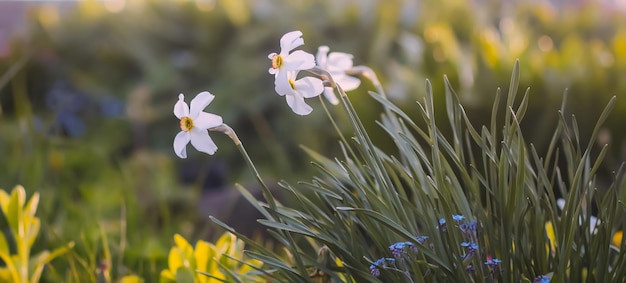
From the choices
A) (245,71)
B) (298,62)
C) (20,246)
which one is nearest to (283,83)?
(298,62)

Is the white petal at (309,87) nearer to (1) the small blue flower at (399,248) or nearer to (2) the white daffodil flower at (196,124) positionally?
(2) the white daffodil flower at (196,124)

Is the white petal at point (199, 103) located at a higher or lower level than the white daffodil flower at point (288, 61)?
lower

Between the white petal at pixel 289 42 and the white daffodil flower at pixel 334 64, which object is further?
the white daffodil flower at pixel 334 64

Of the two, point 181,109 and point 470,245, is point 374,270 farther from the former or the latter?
point 181,109

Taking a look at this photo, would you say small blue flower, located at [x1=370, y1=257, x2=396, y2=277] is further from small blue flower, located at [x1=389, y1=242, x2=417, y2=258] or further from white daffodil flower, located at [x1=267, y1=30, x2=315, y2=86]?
white daffodil flower, located at [x1=267, y1=30, x2=315, y2=86]

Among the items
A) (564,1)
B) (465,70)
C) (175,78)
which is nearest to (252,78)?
(175,78)

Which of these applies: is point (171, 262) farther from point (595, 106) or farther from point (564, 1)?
point (564, 1)

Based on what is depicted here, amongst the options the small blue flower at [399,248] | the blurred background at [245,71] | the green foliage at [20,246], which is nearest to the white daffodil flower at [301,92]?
the small blue flower at [399,248]

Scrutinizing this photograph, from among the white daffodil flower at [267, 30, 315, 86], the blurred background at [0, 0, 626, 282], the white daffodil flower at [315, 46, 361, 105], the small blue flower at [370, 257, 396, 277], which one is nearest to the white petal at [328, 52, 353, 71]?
the white daffodil flower at [315, 46, 361, 105]
